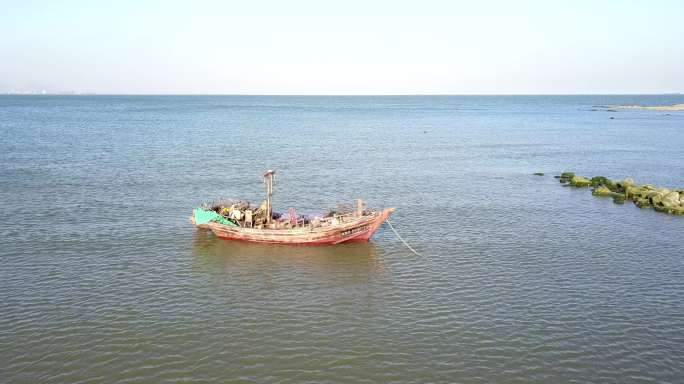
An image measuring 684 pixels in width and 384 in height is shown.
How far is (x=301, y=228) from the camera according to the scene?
4238cm

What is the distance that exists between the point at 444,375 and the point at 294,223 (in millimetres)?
21191

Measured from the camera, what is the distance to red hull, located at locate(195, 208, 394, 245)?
139 feet

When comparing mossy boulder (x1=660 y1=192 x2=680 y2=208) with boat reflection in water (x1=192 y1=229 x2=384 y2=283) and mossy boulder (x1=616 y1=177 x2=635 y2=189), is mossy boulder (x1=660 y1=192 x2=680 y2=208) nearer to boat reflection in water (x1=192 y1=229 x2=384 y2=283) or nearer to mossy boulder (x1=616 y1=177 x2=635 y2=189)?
mossy boulder (x1=616 y1=177 x2=635 y2=189)

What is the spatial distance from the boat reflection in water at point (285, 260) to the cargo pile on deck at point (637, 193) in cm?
3307

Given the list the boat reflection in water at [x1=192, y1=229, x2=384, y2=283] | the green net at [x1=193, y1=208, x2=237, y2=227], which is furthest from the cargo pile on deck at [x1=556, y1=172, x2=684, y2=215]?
the green net at [x1=193, y1=208, x2=237, y2=227]

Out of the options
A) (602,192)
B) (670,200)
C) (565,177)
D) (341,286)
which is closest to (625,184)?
(602,192)

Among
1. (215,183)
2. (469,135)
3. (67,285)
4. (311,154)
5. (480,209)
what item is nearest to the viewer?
(67,285)

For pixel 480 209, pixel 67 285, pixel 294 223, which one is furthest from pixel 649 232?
pixel 67 285

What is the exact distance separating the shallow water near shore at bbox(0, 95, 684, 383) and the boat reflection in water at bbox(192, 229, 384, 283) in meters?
0.22

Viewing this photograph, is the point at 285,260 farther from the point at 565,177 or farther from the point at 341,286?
the point at 565,177

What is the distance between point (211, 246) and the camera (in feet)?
142

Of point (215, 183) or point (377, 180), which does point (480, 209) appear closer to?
point (377, 180)

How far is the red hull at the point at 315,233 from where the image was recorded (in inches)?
1662

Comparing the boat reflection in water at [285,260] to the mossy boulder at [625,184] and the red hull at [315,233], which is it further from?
the mossy boulder at [625,184]
